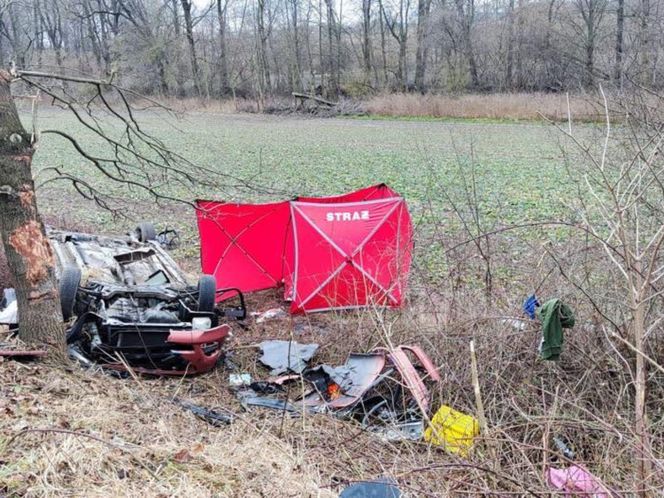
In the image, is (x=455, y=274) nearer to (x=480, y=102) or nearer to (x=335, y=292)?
(x=335, y=292)

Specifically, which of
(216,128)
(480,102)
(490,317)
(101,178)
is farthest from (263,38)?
(490,317)

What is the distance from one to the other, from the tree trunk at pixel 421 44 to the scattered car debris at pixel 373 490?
141ft

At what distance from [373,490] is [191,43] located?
47.8 m

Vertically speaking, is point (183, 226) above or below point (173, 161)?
below

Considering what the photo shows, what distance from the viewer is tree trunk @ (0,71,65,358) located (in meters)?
4.77

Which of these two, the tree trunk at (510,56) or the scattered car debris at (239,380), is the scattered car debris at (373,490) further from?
the tree trunk at (510,56)

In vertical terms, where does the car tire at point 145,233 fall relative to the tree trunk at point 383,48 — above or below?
below

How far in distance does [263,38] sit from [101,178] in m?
33.5

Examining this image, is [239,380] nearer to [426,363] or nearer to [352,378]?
[352,378]

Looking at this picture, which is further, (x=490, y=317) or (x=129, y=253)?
(x=129, y=253)

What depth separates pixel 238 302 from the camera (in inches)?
337

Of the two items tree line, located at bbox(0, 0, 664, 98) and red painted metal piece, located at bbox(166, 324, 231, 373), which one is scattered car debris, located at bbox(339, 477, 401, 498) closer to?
red painted metal piece, located at bbox(166, 324, 231, 373)

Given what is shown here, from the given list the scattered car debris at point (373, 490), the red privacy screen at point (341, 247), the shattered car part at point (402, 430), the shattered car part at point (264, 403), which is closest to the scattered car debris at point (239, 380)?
the shattered car part at point (264, 403)

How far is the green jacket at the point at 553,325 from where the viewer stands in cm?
466
